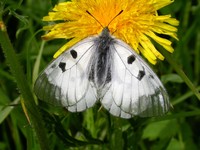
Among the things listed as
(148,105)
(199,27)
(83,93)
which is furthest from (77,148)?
(199,27)

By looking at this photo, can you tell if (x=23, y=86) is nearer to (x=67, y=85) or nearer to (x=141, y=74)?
(x=67, y=85)

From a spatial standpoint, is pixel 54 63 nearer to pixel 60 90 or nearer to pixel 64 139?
pixel 60 90

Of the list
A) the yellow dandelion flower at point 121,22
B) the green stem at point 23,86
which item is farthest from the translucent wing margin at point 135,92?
the green stem at point 23,86

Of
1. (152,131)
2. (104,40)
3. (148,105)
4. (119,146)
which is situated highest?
(104,40)

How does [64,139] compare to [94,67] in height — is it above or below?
below

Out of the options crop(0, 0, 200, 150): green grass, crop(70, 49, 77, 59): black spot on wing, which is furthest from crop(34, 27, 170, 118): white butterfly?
crop(0, 0, 200, 150): green grass

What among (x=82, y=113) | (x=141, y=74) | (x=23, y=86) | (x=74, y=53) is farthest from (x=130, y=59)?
(x=82, y=113)

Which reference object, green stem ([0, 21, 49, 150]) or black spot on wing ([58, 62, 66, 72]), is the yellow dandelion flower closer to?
black spot on wing ([58, 62, 66, 72])

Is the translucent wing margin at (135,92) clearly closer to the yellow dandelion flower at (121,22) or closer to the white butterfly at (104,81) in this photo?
the white butterfly at (104,81)
